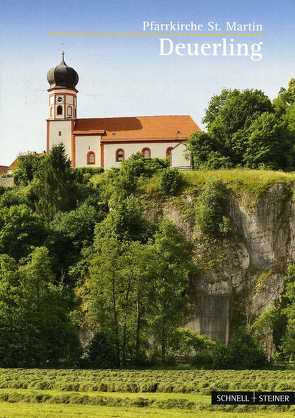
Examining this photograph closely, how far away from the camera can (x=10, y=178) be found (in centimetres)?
7031

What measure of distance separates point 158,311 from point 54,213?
16.4 meters

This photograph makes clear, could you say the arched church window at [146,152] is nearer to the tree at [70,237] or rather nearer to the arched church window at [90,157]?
the arched church window at [90,157]

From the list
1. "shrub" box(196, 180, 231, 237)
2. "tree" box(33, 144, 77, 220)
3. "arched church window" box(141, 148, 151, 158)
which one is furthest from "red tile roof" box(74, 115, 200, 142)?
"shrub" box(196, 180, 231, 237)

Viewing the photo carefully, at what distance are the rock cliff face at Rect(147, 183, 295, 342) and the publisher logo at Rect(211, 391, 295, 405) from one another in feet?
87.5

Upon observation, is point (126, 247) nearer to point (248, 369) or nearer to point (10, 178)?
point (248, 369)

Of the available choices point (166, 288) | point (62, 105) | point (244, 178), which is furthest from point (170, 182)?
point (62, 105)

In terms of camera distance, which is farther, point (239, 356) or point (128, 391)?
point (239, 356)

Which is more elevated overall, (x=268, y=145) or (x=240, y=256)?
(x=268, y=145)

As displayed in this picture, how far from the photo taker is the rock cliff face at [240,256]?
189 feet

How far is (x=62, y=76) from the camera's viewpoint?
250 ft

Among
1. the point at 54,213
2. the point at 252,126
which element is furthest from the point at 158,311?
the point at 252,126

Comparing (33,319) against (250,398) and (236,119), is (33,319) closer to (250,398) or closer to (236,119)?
(250,398)

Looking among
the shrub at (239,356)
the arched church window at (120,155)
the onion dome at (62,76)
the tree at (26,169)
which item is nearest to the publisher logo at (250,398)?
the shrub at (239,356)

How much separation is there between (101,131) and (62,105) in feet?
14.9
